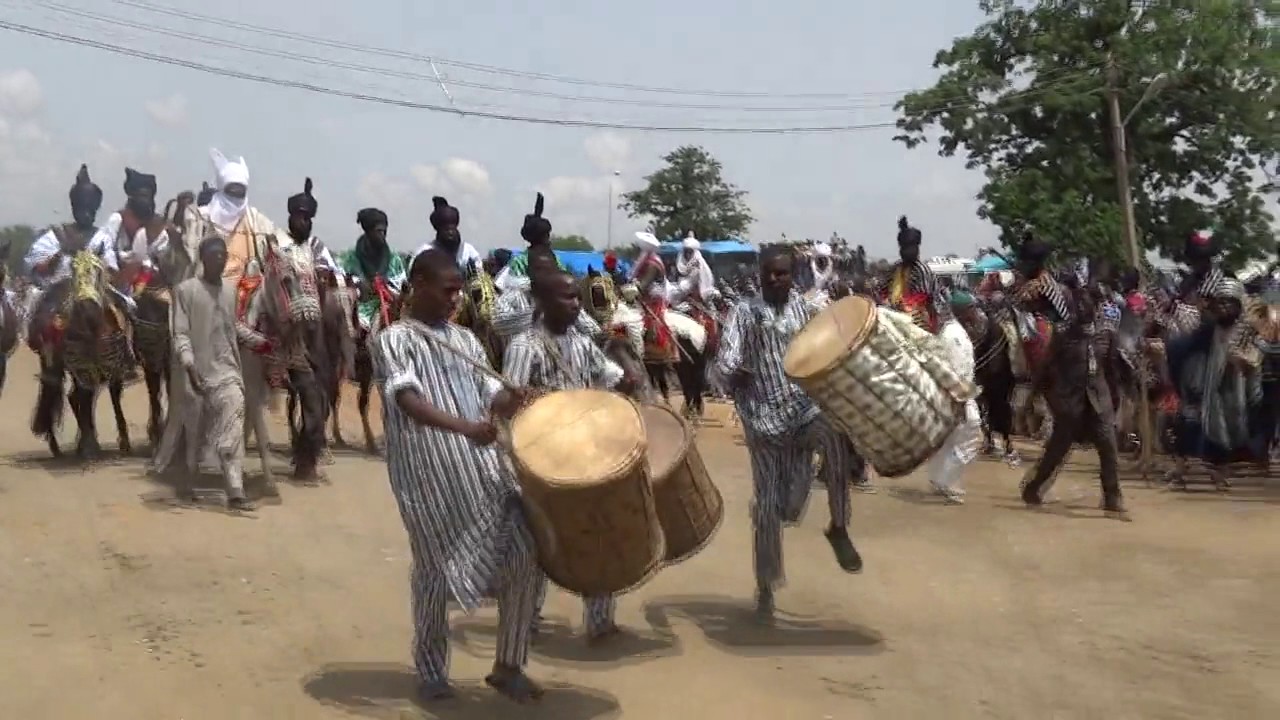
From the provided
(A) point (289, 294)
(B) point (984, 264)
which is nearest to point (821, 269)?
(A) point (289, 294)

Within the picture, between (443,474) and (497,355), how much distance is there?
6.16 meters

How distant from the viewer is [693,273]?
1912 cm

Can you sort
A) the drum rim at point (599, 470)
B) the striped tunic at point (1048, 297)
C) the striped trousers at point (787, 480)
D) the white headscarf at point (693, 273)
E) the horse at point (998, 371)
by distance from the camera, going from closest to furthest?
the drum rim at point (599, 470) < the striped trousers at point (787, 480) < the striped tunic at point (1048, 297) < the horse at point (998, 371) < the white headscarf at point (693, 273)

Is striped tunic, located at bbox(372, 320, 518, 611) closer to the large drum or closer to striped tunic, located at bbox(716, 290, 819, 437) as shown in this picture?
the large drum

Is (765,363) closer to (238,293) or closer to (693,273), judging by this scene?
(238,293)

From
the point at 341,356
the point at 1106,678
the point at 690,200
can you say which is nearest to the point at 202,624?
the point at 1106,678

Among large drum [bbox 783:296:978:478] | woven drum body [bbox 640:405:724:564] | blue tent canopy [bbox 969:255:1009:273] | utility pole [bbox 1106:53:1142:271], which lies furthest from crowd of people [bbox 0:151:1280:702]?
blue tent canopy [bbox 969:255:1009:273]

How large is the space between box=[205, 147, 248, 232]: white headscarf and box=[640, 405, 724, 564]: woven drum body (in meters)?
6.18

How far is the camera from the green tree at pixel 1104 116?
34.8m

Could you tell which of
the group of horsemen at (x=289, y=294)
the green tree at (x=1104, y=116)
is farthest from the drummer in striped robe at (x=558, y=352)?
the green tree at (x=1104, y=116)

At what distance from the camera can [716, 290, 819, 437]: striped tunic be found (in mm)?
6910

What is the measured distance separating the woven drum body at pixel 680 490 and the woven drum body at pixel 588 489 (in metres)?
0.81

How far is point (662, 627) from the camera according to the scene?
7.11 m

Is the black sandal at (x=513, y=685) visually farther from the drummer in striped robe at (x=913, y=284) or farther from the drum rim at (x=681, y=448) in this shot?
the drummer in striped robe at (x=913, y=284)
